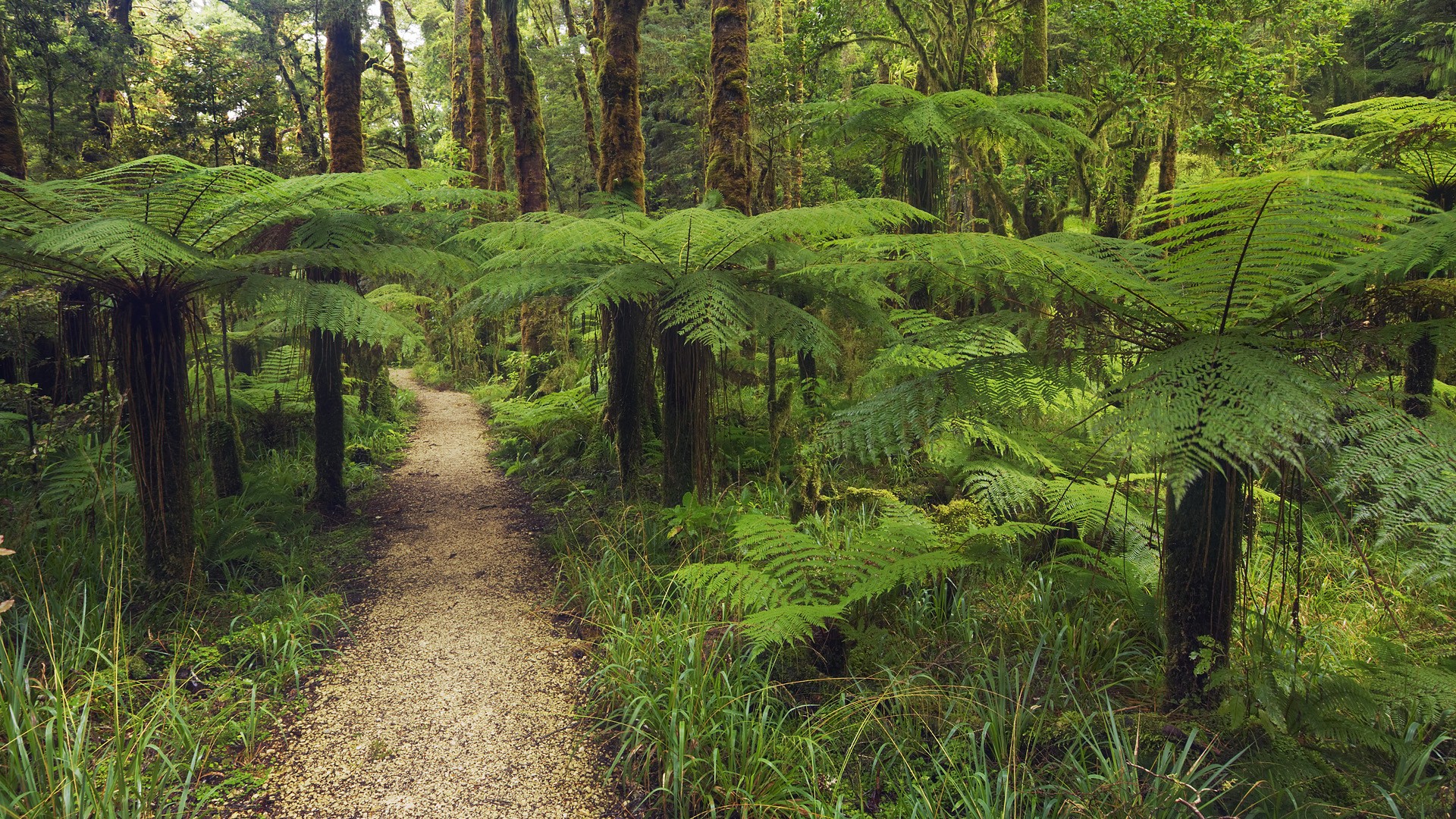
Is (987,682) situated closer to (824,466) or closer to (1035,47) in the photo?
(824,466)

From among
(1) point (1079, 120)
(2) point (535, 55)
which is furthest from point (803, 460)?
(2) point (535, 55)

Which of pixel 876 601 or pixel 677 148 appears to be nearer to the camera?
pixel 876 601

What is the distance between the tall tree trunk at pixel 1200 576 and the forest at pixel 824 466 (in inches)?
0.5

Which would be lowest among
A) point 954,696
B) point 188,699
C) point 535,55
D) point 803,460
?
point 188,699

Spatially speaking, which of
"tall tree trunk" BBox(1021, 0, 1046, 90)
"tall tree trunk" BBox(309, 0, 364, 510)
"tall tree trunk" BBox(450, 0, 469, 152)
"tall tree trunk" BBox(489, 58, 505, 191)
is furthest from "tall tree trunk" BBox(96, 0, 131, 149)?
"tall tree trunk" BBox(1021, 0, 1046, 90)

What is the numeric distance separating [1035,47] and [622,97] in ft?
13.3

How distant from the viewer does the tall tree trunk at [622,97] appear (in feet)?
20.7

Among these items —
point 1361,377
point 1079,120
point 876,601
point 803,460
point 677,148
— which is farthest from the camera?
point 677,148

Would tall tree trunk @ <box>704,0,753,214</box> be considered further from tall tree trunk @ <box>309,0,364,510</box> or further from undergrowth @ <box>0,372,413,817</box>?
undergrowth @ <box>0,372,413,817</box>

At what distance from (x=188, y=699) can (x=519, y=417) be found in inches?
185

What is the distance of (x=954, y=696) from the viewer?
269 cm

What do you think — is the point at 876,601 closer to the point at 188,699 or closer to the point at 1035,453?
the point at 1035,453

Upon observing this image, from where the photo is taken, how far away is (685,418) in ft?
14.9

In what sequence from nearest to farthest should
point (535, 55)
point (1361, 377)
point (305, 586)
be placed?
point (1361, 377) → point (305, 586) → point (535, 55)
